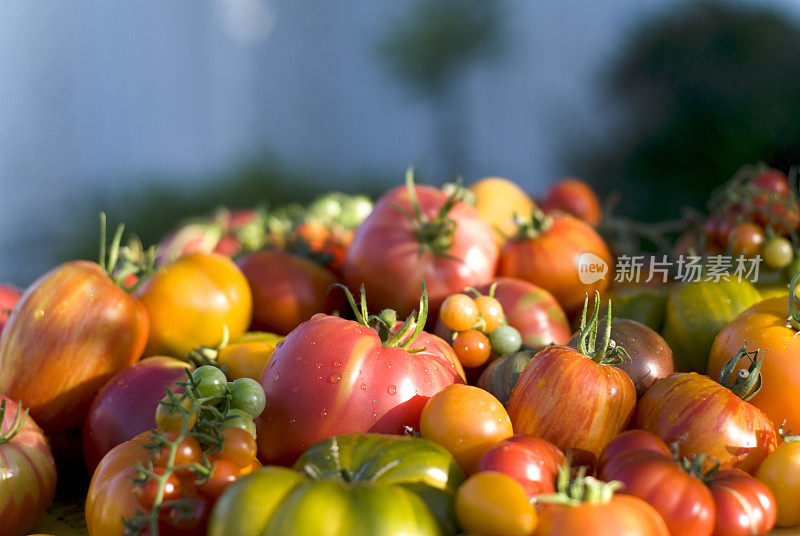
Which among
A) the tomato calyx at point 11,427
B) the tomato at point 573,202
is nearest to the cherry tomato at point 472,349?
the tomato calyx at point 11,427

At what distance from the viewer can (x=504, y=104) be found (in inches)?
213

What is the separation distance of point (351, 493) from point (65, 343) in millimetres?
723

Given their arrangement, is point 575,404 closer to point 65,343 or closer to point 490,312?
point 490,312

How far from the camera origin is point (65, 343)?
1.29 m

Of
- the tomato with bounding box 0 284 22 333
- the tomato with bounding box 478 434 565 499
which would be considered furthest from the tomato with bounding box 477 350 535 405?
the tomato with bounding box 0 284 22 333

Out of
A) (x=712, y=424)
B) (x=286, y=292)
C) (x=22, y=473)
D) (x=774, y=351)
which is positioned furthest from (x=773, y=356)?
(x=22, y=473)

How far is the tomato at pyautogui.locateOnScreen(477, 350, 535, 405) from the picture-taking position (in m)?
1.18

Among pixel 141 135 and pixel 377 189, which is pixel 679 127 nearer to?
pixel 377 189

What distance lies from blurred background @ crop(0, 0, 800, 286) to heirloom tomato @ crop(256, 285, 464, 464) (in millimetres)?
3288

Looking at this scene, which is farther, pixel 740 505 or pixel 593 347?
pixel 593 347

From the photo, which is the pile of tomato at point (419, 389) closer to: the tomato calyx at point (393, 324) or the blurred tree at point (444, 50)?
the tomato calyx at point (393, 324)

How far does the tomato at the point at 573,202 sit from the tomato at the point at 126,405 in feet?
4.54

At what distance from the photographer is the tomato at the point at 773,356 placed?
1.10 m

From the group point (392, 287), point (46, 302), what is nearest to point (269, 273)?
point (392, 287)
